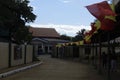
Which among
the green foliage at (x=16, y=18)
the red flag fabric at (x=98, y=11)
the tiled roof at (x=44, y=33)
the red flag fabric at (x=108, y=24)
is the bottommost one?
the red flag fabric at (x=108, y=24)

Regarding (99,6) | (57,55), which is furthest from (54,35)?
(99,6)

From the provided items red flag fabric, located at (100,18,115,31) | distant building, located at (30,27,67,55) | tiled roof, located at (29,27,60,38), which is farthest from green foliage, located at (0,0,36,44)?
tiled roof, located at (29,27,60,38)

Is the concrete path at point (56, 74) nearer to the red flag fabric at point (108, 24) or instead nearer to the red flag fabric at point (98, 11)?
the red flag fabric at point (108, 24)

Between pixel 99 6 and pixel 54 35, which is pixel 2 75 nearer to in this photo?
pixel 99 6

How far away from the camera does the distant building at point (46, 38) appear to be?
106500 mm

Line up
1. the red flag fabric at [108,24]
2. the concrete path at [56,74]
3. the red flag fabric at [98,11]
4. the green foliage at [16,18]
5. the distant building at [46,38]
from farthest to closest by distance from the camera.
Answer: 1. the distant building at [46,38]
2. the green foliage at [16,18]
3. the concrete path at [56,74]
4. the red flag fabric at [108,24]
5. the red flag fabric at [98,11]

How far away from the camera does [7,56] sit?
36.3 metres

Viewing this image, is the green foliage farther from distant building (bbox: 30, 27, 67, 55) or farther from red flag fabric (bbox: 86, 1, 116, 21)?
distant building (bbox: 30, 27, 67, 55)

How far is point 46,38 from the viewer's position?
11862 cm

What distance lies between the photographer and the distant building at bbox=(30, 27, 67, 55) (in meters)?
106

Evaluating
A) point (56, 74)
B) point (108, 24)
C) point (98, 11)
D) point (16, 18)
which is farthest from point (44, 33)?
point (98, 11)

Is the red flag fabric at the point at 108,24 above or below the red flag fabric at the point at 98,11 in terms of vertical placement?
below

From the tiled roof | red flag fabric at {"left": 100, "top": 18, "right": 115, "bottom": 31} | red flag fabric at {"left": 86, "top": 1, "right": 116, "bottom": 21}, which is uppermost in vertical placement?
the tiled roof


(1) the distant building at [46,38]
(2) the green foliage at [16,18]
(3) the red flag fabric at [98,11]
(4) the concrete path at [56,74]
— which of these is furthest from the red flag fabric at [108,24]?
(1) the distant building at [46,38]
